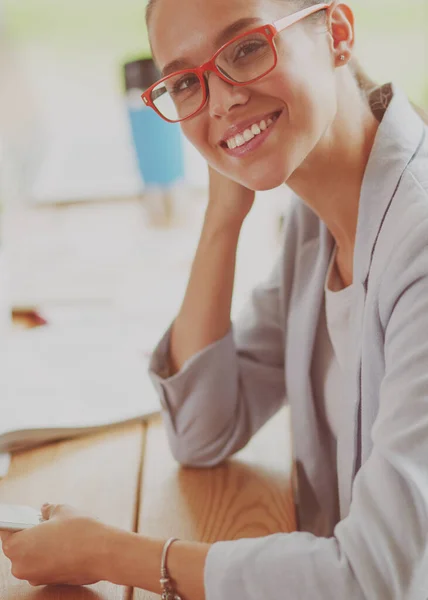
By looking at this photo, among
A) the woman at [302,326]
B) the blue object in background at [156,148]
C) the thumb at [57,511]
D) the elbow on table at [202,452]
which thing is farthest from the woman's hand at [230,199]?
the blue object in background at [156,148]

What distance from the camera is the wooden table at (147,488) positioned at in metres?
0.90

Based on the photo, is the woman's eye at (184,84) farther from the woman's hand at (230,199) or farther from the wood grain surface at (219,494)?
the wood grain surface at (219,494)

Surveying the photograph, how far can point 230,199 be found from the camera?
3.70 ft

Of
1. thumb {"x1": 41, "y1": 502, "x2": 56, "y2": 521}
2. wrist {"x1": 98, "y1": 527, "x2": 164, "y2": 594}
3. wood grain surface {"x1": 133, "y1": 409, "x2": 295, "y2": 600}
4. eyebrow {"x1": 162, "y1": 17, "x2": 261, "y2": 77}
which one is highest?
eyebrow {"x1": 162, "y1": 17, "x2": 261, "y2": 77}

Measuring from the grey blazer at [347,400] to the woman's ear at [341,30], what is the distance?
88 mm

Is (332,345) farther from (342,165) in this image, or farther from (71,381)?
(71,381)

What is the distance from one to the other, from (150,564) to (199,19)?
0.58 m

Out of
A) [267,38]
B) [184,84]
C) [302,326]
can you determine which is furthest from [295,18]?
[302,326]

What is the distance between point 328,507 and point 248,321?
0.98ft

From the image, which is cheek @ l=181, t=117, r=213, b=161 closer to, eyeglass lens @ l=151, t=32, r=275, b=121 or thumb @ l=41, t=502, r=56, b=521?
eyeglass lens @ l=151, t=32, r=275, b=121

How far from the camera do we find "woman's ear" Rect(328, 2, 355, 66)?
3.02 ft

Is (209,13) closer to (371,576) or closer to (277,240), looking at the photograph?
(371,576)

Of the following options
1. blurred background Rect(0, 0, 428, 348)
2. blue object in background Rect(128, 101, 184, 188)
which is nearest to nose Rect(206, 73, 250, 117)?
blurred background Rect(0, 0, 428, 348)

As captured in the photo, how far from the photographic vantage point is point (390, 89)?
1015mm
